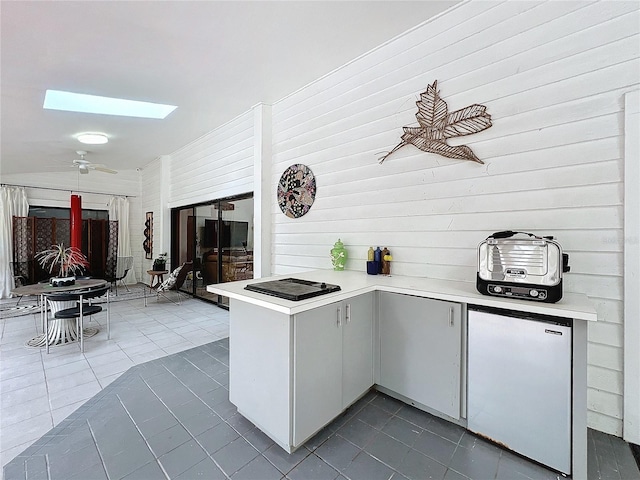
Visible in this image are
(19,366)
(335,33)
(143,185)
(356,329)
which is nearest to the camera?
(356,329)

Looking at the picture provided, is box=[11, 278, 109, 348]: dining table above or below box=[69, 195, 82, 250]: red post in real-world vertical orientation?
below

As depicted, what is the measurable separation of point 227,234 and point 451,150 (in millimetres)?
3944

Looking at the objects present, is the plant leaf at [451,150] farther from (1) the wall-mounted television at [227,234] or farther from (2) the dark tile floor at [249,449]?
(1) the wall-mounted television at [227,234]

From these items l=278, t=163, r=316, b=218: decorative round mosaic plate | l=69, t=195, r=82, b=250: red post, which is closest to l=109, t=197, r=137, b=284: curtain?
l=69, t=195, r=82, b=250: red post

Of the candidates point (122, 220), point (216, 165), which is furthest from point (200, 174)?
point (122, 220)

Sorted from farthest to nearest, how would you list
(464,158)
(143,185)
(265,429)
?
(143,185) → (464,158) → (265,429)

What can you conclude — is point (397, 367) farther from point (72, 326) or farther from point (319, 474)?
point (72, 326)

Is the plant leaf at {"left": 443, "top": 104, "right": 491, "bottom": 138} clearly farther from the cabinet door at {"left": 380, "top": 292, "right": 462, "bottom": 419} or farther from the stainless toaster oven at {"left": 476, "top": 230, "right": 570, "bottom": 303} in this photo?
the cabinet door at {"left": 380, "top": 292, "right": 462, "bottom": 419}

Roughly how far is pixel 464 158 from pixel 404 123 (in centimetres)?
70

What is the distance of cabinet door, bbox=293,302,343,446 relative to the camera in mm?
1715

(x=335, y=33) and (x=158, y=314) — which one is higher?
(x=335, y=33)

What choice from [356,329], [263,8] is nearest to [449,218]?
[356,329]

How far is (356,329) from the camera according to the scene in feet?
7.02

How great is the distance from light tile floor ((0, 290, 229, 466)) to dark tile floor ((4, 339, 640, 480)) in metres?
0.21
